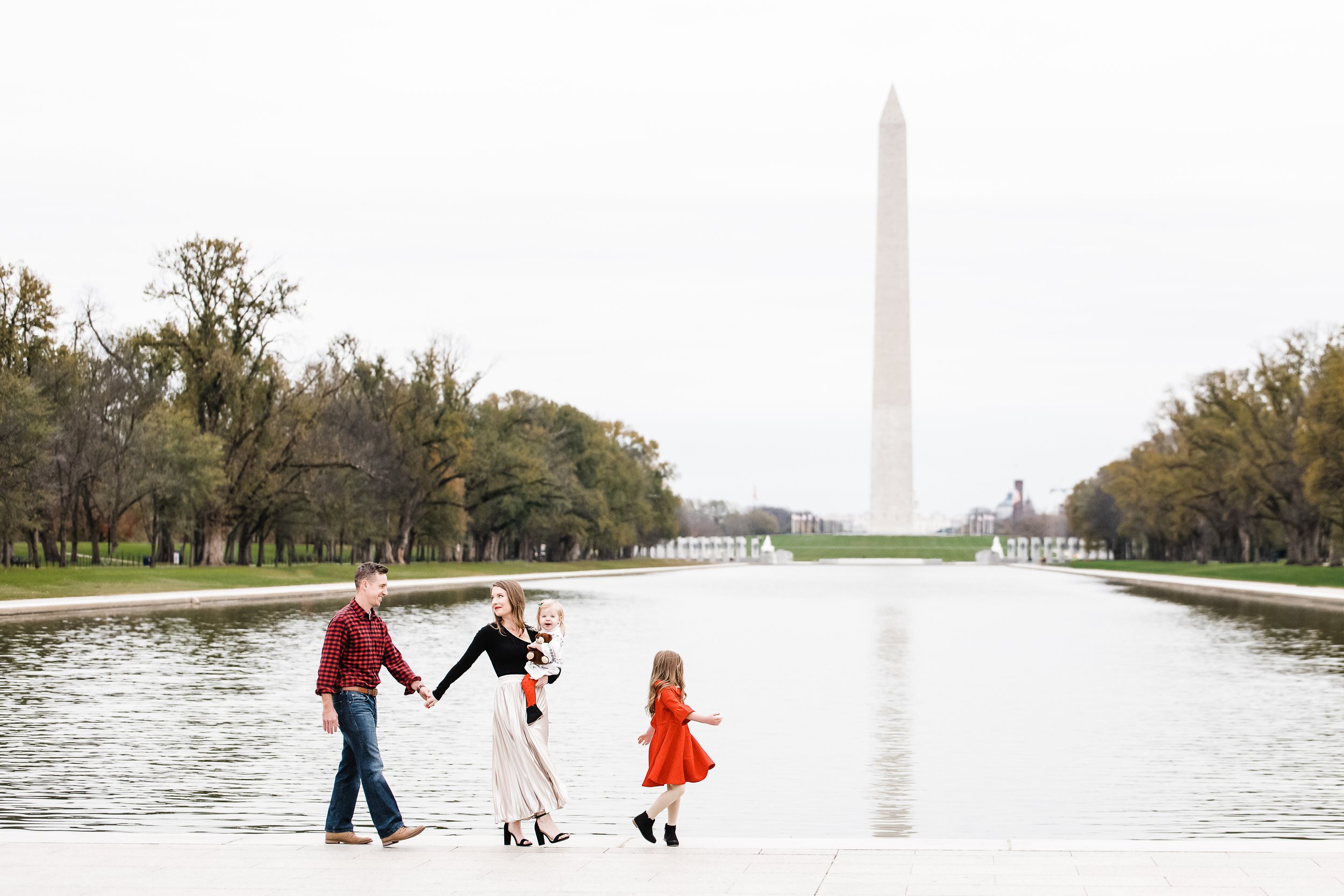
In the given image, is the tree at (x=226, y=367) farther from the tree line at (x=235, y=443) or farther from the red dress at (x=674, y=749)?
the red dress at (x=674, y=749)

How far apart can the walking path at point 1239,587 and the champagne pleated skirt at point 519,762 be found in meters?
39.4

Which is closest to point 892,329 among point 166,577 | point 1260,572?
point 1260,572

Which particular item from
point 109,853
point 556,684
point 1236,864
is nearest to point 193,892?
point 109,853

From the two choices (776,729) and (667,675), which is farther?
(776,729)

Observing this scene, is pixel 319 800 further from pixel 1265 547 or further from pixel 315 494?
pixel 1265 547

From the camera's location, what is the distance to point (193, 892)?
7746 millimetres

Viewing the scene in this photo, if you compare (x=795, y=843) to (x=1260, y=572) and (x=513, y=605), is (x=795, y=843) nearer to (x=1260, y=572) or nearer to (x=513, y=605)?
(x=513, y=605)

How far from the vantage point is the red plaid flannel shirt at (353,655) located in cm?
957

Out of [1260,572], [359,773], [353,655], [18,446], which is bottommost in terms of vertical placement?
[359,773]

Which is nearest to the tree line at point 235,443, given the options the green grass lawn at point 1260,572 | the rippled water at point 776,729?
the rippled water at point 776,729

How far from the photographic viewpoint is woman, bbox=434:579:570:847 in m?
9.47

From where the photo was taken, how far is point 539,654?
971cm

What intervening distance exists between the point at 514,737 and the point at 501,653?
51 cm

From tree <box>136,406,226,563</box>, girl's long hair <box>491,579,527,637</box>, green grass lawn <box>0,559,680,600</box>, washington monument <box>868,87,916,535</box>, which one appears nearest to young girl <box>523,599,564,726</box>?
girl's long hair <box>491,579,527,637</box>
